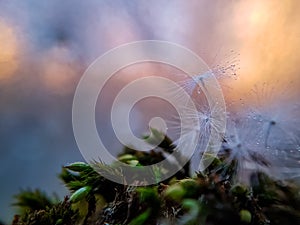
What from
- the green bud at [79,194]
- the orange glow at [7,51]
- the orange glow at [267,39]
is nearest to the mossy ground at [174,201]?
the green bud at [79,194]

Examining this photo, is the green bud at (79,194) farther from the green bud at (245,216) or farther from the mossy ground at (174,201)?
the green bud at (245,216)

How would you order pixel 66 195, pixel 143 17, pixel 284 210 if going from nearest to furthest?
pixel 284 210 → pixel 66 195 → pixel 143 17

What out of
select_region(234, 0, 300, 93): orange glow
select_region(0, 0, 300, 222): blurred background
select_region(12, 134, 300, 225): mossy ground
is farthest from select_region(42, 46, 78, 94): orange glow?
select_region(234, 0, 300, 93): orange glow

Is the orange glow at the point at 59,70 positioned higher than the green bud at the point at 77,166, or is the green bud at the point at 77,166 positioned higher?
the orange glow at the point at 59,70

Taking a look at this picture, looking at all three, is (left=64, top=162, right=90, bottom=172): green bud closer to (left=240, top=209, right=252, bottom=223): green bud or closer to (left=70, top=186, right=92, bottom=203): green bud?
(left=70, top=186, right=92, bottom=203): green bud

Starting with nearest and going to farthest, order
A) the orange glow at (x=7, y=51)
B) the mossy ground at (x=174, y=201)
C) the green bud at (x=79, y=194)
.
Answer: the mossy ground at (x=174, y=201), the green bud at (x=79, y=194), the orange glow at (x=7, y=51)

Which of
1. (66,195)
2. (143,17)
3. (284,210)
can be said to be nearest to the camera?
(284,210)

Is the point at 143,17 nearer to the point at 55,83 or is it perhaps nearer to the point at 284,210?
the point at 55,83

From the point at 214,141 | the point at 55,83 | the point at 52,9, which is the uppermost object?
the point at 52,9

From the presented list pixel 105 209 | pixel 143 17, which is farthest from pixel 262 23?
pixel 105 209
